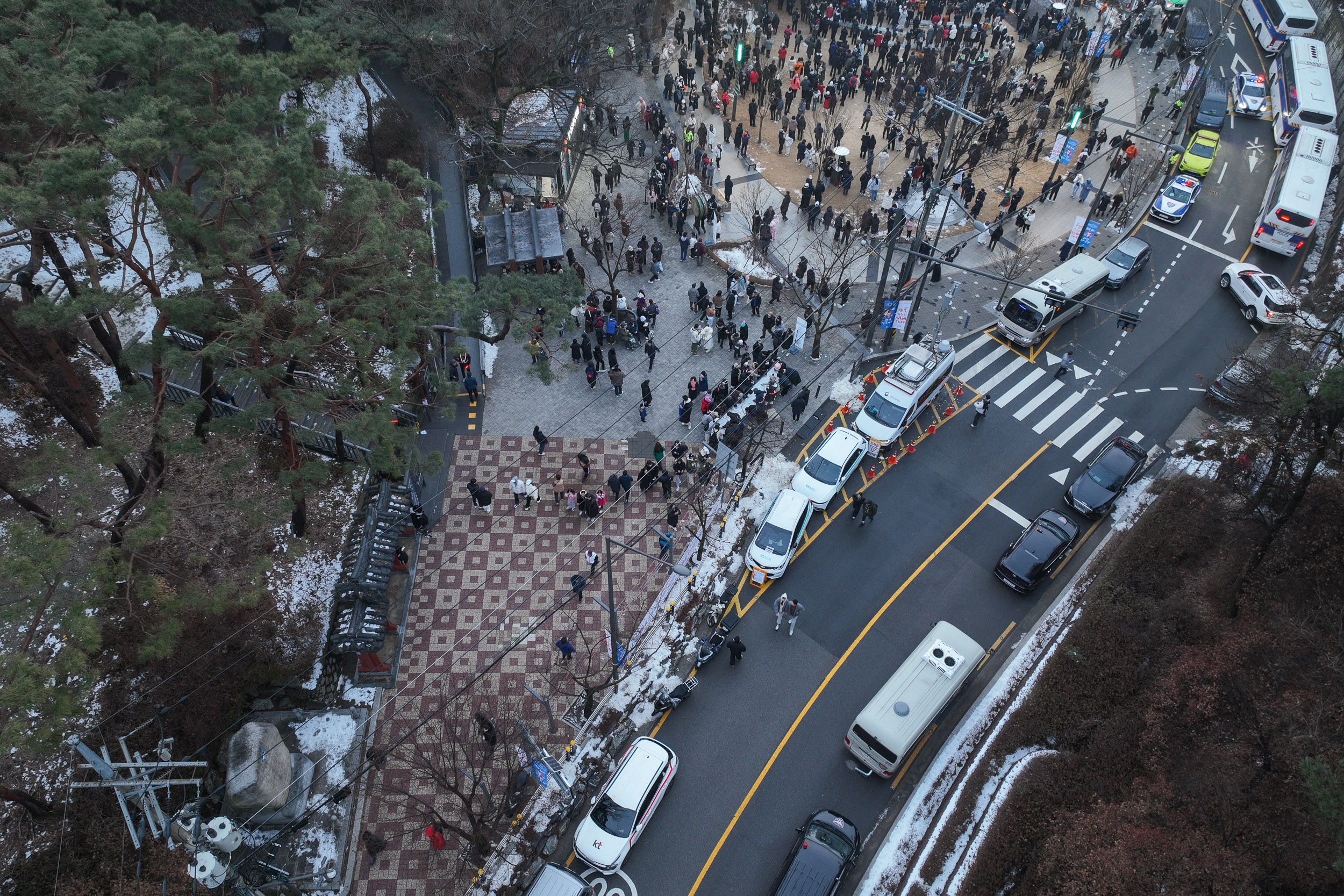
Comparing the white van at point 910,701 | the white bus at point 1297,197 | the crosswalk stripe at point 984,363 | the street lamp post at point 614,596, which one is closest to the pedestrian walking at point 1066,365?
the crosswalk stripe at point 984,363

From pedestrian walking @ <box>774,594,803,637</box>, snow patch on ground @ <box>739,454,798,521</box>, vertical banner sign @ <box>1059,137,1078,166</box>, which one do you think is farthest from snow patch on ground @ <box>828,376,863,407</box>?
vertical banner sign @ <box>1059,137,1078,166</box>

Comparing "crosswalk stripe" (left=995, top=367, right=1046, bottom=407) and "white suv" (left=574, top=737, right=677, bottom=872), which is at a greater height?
"crosswalk stripe" (left=995, top=367, right=1046, bottom=407)

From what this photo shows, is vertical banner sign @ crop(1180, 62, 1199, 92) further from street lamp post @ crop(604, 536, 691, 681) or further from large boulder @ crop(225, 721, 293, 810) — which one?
large boulder @ crop(225, 721, 293, 810)

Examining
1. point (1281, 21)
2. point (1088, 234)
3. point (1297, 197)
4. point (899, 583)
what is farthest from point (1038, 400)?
point (1281, 21)

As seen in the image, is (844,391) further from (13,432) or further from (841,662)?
(13,432)

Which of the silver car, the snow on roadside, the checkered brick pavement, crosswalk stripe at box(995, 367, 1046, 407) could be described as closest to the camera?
the checkered brick pavement

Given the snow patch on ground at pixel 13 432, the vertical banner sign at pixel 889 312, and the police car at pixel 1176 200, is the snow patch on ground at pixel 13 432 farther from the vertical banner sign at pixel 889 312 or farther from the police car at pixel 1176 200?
the police car at pixel 1176 200

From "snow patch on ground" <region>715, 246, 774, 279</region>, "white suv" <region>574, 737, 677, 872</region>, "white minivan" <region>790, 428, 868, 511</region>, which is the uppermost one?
"snow patch on ground" <region>715, 246, 774, 279</region>

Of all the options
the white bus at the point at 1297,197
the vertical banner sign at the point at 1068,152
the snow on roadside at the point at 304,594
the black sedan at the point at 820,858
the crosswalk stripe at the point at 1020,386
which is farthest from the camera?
the vertical banner sign at the point at 1068,152

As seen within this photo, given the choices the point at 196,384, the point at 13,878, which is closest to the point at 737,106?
the point at 196,384
